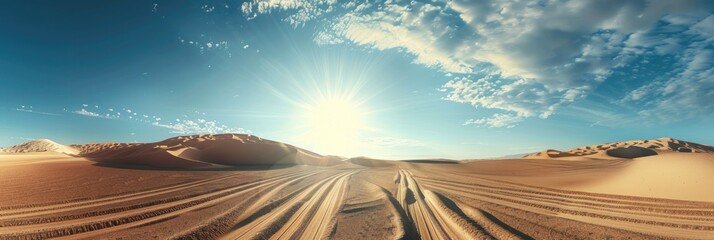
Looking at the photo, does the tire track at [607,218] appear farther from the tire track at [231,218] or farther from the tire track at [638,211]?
the tire track at [231,218]

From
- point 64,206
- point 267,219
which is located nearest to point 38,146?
point 64,206

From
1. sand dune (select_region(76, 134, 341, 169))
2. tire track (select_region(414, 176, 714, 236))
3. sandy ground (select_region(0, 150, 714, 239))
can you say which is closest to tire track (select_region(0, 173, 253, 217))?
sandy ground (select_region(0, 150, 714, 239))

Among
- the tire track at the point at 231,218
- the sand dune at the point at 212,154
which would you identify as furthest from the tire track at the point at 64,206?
the sand dune at the point at 212,154

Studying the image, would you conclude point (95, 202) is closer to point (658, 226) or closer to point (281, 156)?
point (658, 226)

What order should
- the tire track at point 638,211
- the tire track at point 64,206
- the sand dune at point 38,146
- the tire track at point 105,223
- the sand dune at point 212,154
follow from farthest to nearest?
the sand dune at point 38,146, the sand dune at point 212,154, the tire track at point 64,206, the tire track at point 638,211, the tire track at point 105,223

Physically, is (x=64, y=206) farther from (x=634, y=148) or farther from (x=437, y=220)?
(x=634, y=148)

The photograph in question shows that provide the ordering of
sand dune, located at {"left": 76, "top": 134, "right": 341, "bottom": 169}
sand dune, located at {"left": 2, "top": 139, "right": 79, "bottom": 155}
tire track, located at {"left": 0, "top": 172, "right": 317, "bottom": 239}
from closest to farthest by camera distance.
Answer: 1. tire track, located at {"left": 0, "top": 172, "right": 317, "bottom": 239}
2. sand dune, located at {"left": 76, "top": 134, "right": 341, "bottom": 169}
3. sand dune, located at {"left": 2, "top": 139, "right": 79, "bottom": 155}

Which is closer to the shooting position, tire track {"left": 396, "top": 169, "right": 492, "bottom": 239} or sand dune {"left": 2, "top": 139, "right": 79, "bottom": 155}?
tire track {"left": 396, "top": 169, "right": 492, "bottom": 239}

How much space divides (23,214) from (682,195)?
53.5 feet

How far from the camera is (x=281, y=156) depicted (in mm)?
34344

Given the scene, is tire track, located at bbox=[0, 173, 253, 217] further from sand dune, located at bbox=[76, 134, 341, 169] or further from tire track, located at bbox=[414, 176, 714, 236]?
sand dune, located at bbox=[76, 134, 341, 169]

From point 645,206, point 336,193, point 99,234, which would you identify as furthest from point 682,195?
point 99,234

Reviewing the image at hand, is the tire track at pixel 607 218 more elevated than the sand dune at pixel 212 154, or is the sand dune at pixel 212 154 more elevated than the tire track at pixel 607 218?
the sand dune at pixel 212 154

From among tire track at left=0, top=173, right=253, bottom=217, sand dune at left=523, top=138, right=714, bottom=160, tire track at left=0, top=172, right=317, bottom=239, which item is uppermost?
sand dune at left=523, top=138, right=714, bottom=160
